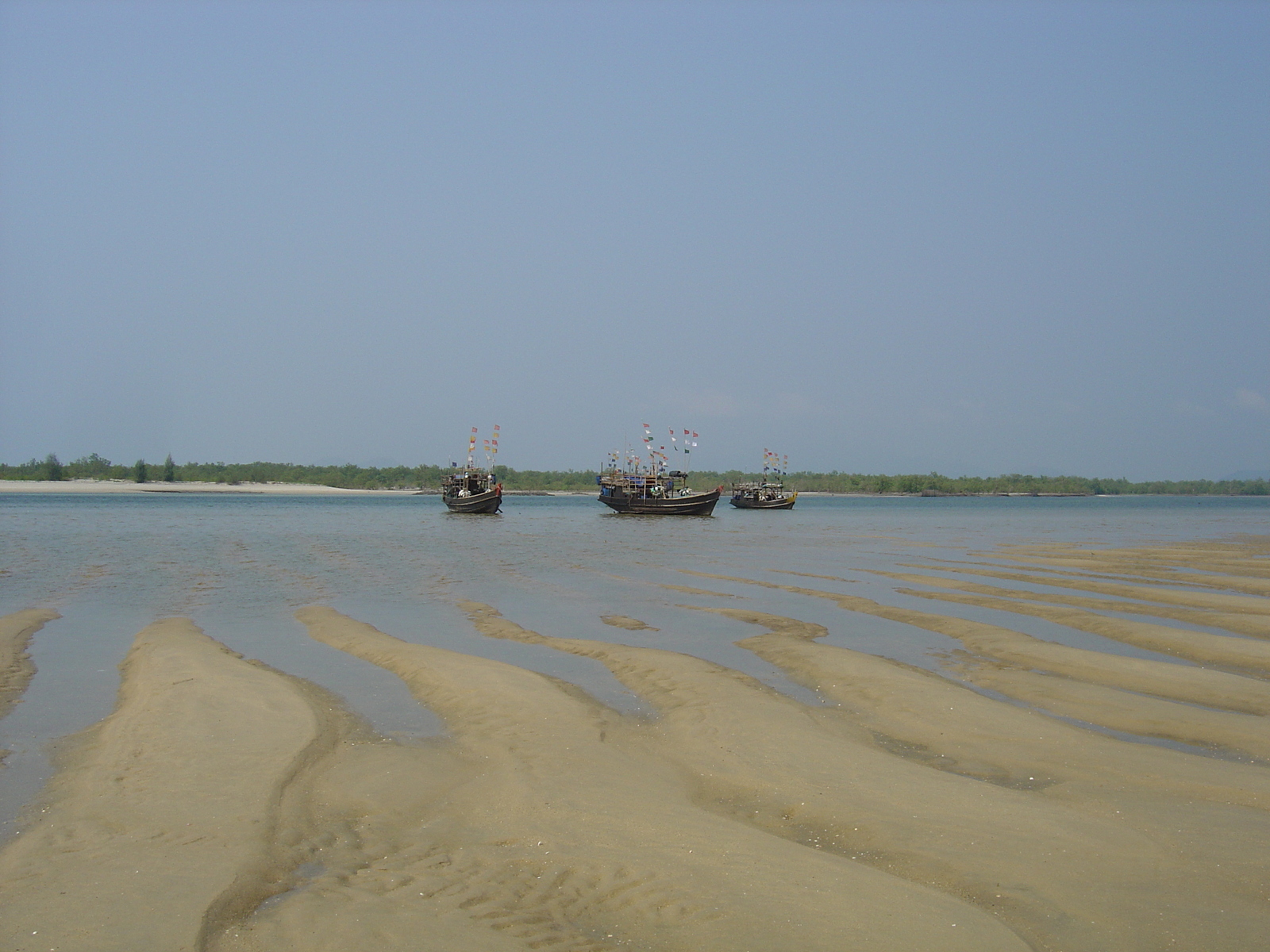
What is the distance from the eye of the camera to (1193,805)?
784cm

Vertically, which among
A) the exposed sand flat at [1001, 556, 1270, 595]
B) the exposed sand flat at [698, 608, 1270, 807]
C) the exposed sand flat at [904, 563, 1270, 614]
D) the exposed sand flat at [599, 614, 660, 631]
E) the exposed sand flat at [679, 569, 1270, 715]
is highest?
the exposed sand flat at [1001, 556, 1270, 595]

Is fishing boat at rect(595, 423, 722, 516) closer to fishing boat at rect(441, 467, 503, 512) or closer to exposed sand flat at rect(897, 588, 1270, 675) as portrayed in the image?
fishing boat at rect(441, 467, 503, 512)

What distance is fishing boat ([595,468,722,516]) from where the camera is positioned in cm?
8619

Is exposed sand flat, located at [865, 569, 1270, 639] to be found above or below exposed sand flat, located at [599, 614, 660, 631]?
above

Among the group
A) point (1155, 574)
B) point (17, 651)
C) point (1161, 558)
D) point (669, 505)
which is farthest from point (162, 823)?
point (669, 505)

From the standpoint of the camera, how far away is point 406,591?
2438cm

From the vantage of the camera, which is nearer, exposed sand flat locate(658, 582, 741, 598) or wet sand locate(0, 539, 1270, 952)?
wet sand locate(0, 539, 1270, 952)

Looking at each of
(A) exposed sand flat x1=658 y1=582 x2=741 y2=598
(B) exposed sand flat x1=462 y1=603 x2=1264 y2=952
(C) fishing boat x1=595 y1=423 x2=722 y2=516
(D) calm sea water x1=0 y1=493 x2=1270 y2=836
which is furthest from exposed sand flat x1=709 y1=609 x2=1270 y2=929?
(C) fishing boat x1=595 y1=423 x2=722 y2=516

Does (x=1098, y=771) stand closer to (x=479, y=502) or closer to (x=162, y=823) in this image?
(x=162, y=823)

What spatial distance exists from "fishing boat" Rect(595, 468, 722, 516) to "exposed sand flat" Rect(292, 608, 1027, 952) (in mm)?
75792

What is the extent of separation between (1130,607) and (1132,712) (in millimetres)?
10977

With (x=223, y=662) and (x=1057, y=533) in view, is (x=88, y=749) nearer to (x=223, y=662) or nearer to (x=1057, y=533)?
(x=223, y=662)

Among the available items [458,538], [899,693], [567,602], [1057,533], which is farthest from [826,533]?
[899,693]

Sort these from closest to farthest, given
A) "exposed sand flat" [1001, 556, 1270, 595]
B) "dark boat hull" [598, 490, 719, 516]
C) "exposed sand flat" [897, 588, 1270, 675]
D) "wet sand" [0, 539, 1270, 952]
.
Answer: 1. "wet sand" [0, 539, 1270, 952]
2. "exposed sand flat" [897, 588, 1270, 675]
3. "exposed sand flat" [1001, 556, 1270, 595]
4. "dark boat hull" [598, 490, 719, 516]
